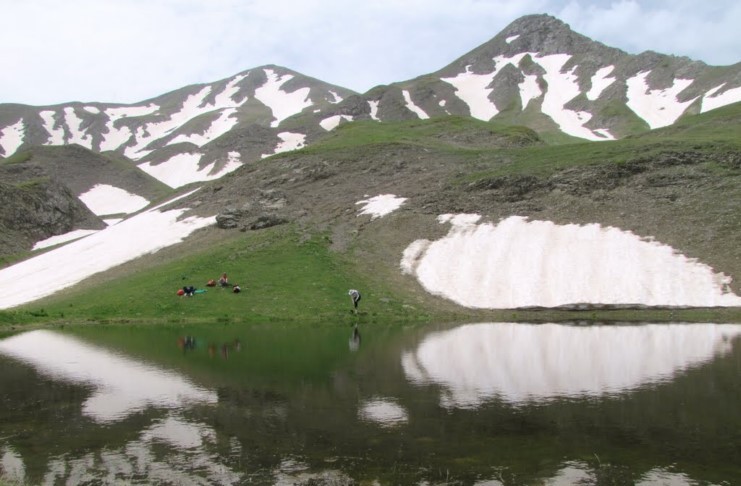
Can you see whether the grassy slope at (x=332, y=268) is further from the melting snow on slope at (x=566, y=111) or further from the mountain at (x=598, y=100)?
the mountain at (x=598, y=100)

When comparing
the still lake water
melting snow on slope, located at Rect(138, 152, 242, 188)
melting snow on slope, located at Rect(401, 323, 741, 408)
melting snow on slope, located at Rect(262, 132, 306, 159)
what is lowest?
the still lake water

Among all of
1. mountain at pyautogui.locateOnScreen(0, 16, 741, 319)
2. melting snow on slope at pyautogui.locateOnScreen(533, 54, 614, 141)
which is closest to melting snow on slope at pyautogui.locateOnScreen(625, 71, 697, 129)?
melting snow on slope at pyautogui.locateOnScreen(533, 54, 614, 141)

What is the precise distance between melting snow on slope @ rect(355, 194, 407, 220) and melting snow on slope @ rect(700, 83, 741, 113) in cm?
11237

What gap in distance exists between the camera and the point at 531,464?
12492mm

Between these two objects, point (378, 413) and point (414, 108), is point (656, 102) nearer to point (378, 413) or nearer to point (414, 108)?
point (414, 108)

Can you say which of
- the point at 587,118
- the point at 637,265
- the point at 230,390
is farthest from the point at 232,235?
the point at 587,118

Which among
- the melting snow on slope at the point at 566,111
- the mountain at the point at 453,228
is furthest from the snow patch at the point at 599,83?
the mountain at the point at 453,228

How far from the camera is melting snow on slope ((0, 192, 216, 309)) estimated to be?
55.0m

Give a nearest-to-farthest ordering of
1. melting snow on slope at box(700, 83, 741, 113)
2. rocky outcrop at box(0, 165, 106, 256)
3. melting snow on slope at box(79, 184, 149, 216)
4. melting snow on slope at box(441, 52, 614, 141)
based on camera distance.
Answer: rocky outcrop at box(0, 165, 106, 256) < melting snow on slope at box(700, 83, 741, 113) < melting snow on slope at box(79, 184, 149, 216) < melting snow on slope at box(441, 52, 614, 141)

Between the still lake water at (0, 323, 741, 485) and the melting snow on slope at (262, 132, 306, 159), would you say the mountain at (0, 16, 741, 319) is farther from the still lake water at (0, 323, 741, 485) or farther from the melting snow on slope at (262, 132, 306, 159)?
the melting snow on slope at (262, 132, 306, 159)

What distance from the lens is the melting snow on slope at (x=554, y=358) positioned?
753 inches

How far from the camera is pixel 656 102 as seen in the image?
16888cm

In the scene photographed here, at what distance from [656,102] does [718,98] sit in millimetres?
19689

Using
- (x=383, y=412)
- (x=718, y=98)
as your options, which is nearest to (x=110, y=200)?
(x=383, y=412)
